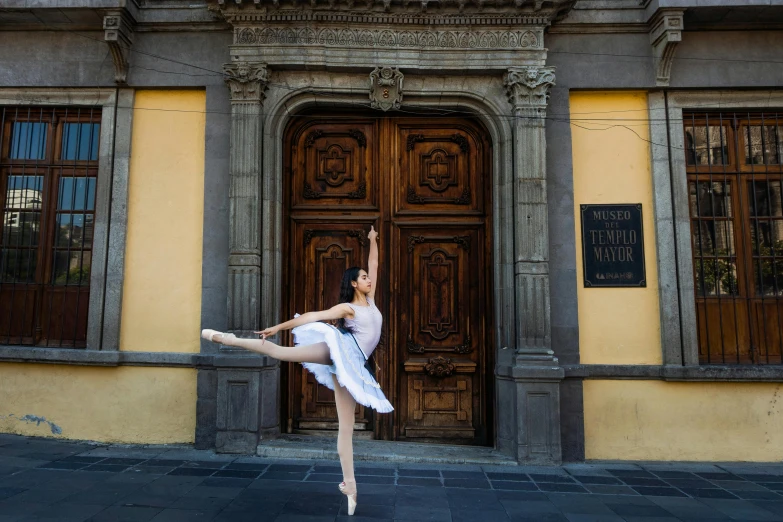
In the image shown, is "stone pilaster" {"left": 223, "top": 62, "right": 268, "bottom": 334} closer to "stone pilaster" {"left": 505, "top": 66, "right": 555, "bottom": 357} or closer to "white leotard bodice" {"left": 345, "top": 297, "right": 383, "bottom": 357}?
"white leotard bodice" {"left": 345, "top": 297, "right": 383, "bottom": 357}

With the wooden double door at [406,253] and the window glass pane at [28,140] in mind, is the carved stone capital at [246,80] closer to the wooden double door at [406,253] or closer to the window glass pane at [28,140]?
the wooden double door at [406,253]

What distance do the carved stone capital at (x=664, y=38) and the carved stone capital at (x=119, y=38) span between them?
21.7 ft

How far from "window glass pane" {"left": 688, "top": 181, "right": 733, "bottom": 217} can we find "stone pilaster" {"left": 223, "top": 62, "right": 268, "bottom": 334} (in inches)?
218

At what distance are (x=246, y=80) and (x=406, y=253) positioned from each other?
2.97 metres

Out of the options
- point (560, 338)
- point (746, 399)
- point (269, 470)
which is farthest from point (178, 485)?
point (746, 399)

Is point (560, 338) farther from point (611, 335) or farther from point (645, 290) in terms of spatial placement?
point (645, 290)

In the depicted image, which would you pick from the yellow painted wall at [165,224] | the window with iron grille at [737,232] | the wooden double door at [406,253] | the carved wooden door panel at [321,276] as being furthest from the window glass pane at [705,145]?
the yellow painted wall at [165,224]

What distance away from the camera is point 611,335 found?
6883 mm

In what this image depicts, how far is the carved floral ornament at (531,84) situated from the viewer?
6906 mm

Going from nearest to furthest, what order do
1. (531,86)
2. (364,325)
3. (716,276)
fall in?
(364,325) < (531,86) < (716,276)

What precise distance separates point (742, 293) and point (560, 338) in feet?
7.96

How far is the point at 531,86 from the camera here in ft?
22.7

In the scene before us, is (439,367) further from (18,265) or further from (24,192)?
(24,192)

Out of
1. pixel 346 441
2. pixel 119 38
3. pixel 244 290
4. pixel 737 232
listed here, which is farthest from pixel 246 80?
pixel 737 232
